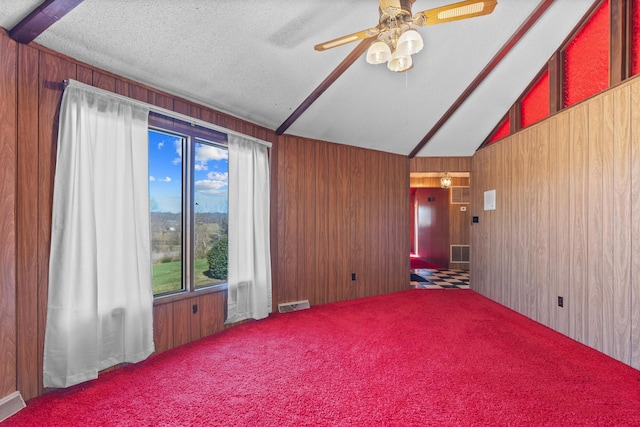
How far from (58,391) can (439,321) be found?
3472 millimetres

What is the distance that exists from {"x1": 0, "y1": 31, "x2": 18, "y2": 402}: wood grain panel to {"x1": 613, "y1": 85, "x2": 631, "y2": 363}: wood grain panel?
14.7ft

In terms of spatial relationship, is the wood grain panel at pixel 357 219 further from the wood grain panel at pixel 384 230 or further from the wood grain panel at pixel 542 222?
the wood grain panel at pixel 542 222

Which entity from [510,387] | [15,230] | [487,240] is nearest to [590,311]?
[510,387]

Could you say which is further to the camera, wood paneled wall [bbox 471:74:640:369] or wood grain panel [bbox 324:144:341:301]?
wood grain panel [bbox 324:144:341:301]

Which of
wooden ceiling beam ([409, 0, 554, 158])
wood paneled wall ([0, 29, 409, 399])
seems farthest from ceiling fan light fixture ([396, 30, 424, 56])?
wood paneled wall ([0, 29, 409, 399])

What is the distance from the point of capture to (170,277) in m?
2.89

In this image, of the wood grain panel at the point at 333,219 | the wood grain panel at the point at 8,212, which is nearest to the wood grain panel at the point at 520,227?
the wood grain panel at the point at 333,219

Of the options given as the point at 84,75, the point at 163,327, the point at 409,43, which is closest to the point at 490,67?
the point at 409,43

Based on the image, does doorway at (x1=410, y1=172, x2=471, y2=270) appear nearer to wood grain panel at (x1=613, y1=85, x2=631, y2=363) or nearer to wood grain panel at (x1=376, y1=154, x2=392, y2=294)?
wood grain panel at (x1=376, y1=154, x2=392, y2=294)

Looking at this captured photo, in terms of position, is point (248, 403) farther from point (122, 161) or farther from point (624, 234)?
point (624, 234)

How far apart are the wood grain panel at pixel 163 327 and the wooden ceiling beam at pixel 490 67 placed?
4.08 metres

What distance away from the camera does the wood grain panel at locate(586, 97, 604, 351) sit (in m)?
2.62

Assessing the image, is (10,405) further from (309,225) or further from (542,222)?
(542,222)

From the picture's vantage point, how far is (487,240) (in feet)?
14.3
